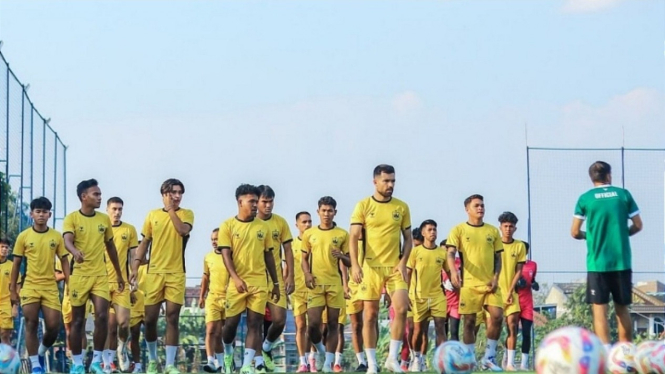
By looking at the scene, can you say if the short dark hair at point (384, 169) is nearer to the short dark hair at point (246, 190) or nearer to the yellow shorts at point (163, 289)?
the short dark hair at point (246, 190)

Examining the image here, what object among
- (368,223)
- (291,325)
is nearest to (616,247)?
(368,223)

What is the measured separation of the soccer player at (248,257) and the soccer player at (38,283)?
2.30 m

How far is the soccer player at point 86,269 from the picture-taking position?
14.2 m

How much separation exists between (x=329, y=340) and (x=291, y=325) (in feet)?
58.9

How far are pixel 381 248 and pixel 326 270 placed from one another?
10.7 feet

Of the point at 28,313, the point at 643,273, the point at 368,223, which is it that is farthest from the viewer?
the point at 643,273

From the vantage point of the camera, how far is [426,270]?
17797 millimetres

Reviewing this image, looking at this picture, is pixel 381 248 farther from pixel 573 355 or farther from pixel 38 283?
pixel 573 355

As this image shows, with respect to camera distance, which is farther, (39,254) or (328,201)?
(328,201)

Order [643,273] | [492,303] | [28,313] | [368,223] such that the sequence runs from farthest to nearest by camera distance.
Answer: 1. [643,273]
2. [492,303]
3. [28,313]
4. [368,223]

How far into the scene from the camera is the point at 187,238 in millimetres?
14742

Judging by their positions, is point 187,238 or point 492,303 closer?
point 187,238

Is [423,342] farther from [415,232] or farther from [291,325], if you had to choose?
[291,325]

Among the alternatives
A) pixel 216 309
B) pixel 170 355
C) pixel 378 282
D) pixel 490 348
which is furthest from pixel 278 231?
pixel 490 348
